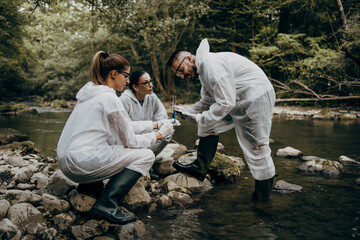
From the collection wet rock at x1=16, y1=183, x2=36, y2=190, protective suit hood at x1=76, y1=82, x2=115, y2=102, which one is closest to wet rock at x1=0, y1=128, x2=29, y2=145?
wet rock at x1=16, y1=183, x2=36, y2=190

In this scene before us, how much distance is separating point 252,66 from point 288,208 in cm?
151

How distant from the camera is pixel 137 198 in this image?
305cm

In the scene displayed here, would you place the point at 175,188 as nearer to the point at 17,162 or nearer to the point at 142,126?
the point at 142,126

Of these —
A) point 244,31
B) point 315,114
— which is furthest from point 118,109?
point 244,31

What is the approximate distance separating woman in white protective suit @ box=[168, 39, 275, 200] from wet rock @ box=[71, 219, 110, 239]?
1401 mm

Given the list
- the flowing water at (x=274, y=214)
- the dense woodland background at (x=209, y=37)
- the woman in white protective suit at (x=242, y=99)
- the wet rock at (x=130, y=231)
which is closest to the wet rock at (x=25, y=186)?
the flowing water at (x=274, y=214)

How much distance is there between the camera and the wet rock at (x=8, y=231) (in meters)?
2.21

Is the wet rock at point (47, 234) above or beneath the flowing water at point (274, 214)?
above

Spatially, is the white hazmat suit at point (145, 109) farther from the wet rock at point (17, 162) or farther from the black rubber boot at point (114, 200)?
the wet rock at point (17, 162)

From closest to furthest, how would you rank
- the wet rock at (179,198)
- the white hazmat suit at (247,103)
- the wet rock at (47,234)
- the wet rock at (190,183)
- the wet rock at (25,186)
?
the wet rock at (47,234) → the white hazmat suit at (247,103) → the wet rock at (179,198) → the wet rock at (25,186) → the wet rock at (190,183)

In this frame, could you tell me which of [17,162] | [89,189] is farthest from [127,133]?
[17,162]

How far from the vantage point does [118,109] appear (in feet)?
8.13

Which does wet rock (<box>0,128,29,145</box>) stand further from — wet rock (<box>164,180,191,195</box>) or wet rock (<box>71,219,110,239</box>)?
wet rock (<box>71,219,110,239</box>)

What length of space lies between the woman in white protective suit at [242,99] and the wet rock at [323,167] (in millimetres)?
1504
